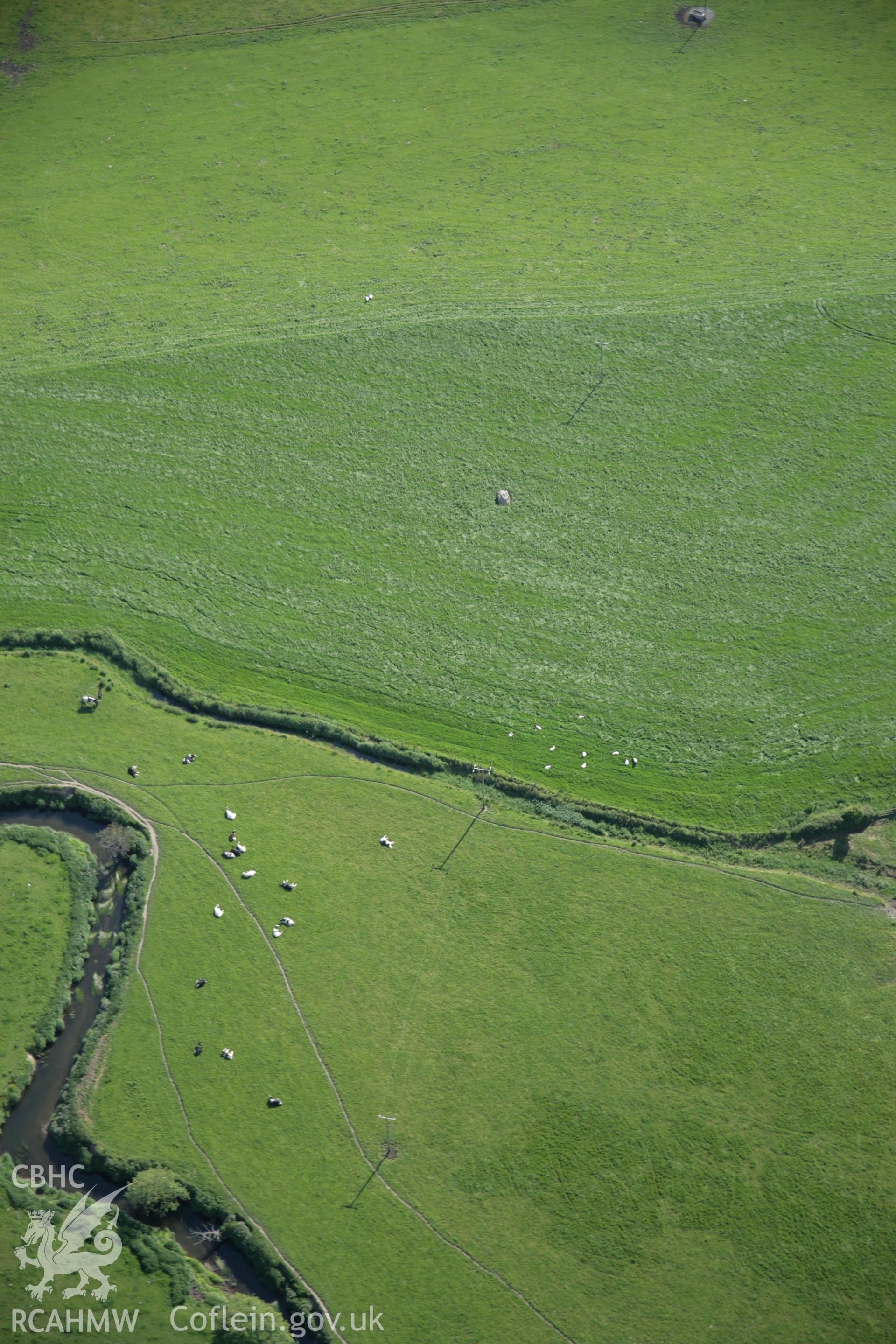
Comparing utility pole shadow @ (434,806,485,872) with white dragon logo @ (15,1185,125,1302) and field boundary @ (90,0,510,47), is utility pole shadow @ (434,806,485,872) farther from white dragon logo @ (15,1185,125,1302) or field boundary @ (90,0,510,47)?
field boundary @ (90,0,510,47)

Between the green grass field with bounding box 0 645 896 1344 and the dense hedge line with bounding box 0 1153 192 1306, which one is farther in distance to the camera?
the green grass field with bounding box 0 645 896 1344

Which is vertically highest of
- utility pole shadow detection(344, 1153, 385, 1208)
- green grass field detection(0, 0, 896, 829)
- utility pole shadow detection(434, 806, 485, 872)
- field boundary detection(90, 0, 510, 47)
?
field boundary detection(90, 0, 510, 47)

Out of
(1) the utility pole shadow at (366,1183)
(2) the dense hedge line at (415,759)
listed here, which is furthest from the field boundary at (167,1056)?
(2) the dense hedge line at (415,759)

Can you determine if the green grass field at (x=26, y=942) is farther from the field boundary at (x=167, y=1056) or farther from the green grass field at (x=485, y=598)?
the field boundary at (x=167, y=1056)

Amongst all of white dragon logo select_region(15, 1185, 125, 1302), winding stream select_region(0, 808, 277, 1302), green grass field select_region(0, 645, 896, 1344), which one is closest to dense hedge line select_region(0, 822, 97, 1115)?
winding stream select_region(0, 808, 277, 1302)

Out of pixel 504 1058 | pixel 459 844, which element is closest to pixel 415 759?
pixel 459 844

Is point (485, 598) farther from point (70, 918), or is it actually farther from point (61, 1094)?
point (61, 1094)
